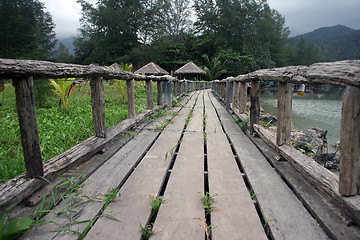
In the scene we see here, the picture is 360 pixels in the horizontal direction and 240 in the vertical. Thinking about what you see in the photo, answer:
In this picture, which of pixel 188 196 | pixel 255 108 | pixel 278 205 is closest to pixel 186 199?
pixel 188 196

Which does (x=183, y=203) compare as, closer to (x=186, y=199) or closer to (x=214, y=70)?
(x=186, y=199)

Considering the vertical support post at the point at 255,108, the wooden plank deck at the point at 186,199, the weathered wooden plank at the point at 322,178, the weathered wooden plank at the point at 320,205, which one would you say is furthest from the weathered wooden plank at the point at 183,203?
the vertical support post at the point at 255,108

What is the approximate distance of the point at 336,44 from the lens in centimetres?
9488

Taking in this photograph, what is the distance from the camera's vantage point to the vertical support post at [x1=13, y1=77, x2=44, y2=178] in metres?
1.31

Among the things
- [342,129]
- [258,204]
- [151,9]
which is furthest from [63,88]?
[151,9]

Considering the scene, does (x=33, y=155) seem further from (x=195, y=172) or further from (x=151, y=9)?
(x=151, y=9)

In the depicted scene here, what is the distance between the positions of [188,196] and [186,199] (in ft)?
0.13

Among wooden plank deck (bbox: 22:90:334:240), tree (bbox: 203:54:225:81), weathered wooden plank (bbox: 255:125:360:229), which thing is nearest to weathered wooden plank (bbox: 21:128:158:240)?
wooden plank deck (bbox: 22:90:334:240)

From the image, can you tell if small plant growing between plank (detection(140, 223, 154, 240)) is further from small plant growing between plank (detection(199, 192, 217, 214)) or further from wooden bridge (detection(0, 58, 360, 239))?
small plant growing between plank (detection(199, 192, 217, 214))

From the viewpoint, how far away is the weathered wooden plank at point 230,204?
3.55ft

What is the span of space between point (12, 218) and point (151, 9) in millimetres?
37052

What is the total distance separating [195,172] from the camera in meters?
1.75

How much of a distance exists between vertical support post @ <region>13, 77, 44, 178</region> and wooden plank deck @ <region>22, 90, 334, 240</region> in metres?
0.33

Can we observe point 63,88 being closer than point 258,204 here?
No
